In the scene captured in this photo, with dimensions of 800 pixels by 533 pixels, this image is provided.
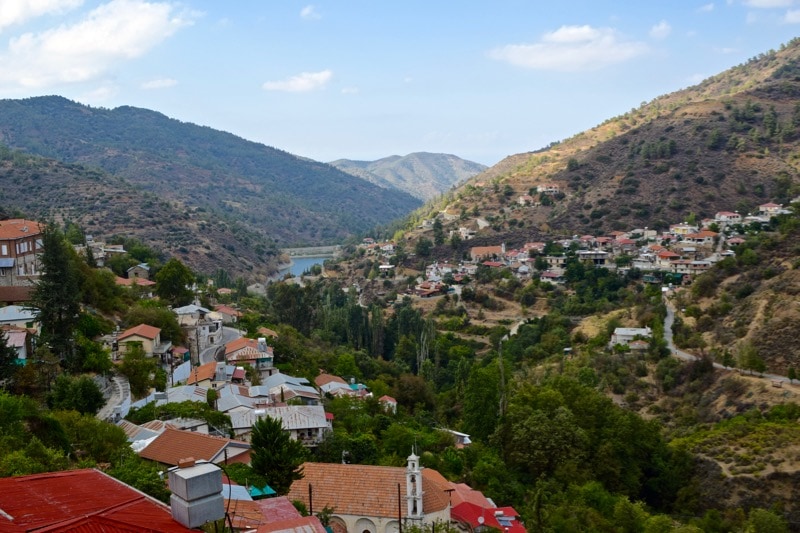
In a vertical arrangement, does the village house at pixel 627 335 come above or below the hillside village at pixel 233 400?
below

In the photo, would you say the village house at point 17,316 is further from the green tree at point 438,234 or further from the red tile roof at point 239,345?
the green tree at point 438,234

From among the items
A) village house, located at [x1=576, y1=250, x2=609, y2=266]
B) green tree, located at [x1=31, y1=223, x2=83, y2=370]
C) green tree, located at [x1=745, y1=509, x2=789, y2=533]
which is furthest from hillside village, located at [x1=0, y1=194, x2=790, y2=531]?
village house, located at [x1=576, y1=250, x2=609, y2=266]

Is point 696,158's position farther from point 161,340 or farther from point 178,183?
point 178,183

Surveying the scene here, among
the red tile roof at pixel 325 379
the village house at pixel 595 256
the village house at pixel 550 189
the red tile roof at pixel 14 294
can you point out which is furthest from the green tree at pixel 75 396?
→ the village house at pixel 550 189

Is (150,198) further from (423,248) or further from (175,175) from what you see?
(175,175)

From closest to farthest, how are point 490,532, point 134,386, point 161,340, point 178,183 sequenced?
1. point 490,532
2. point 134,386
3. point 161,340
4. point 178,183

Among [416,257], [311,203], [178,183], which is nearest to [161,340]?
[416,257]
